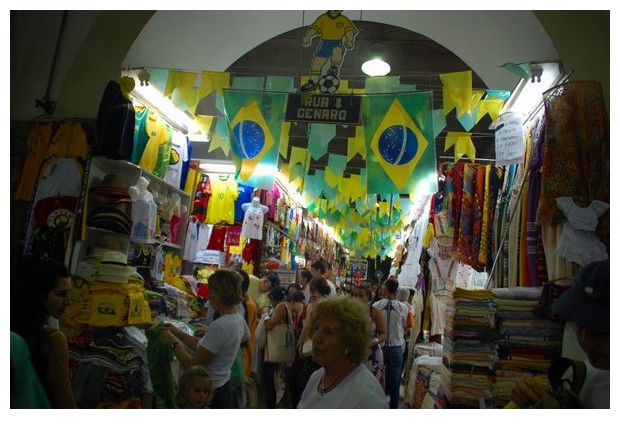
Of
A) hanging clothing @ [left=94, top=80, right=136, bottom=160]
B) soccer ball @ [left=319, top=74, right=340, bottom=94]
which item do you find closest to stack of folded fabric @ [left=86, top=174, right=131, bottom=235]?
hanging clothing @ [left=94, top=80, right=136, bottom=160]

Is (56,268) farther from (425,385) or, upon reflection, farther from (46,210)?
(425,385)

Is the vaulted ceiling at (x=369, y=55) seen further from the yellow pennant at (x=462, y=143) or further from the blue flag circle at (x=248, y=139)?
the blue flag circle at (x=248, y=139)

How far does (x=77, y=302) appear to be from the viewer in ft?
12.3

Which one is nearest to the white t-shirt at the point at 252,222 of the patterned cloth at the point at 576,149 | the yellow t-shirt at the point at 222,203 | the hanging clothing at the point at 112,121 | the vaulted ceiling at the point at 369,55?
the yellow t-shirt at the point at 222,203

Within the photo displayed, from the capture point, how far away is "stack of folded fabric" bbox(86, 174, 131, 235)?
383cm

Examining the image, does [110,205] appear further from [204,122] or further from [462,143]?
[462,143]

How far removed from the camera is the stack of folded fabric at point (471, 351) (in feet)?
10.4

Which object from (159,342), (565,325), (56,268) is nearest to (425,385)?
(565,325)

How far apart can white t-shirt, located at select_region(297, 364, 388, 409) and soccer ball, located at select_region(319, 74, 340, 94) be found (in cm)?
241

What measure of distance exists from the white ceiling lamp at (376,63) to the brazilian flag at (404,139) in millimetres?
1584

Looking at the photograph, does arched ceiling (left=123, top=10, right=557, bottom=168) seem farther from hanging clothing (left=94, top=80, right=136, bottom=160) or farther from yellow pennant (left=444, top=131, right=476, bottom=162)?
yellow pennant (left=444, top=131, right=476, bottom=162)

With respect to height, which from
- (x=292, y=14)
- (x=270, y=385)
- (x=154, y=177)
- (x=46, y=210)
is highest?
(x=292, y=14)
